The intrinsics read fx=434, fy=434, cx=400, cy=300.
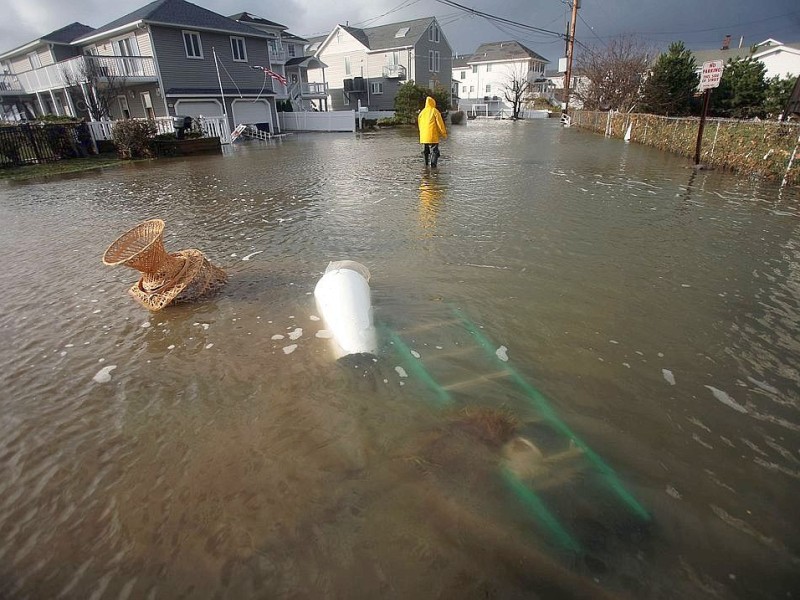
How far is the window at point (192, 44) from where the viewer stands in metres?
25.1

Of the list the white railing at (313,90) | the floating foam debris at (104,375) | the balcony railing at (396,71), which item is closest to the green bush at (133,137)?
the floating foam debris at (104,375)

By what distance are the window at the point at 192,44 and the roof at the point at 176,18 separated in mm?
620

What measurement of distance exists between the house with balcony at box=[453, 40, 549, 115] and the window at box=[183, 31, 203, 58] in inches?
1705

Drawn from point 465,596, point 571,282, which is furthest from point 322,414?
point 571,282

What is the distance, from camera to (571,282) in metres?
5.02

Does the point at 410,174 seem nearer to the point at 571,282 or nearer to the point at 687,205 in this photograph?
the point at 687,205

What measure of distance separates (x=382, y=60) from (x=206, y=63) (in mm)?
23712

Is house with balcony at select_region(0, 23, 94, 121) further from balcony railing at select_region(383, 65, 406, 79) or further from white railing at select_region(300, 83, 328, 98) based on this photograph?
balcony railing at select_region(383, 65, 406, 79)

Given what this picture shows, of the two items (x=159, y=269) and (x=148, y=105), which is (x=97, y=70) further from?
(x=159, y=269)

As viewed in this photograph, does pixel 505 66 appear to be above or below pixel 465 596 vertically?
above

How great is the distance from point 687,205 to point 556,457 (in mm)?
7890

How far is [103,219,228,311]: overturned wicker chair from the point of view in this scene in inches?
177

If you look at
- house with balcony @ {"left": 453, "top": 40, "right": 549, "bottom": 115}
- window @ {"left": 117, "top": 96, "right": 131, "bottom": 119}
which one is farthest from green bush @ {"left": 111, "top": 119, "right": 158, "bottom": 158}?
house with balcony @ {"left": 453, "top": 40, "right": 549, "bottom": 115}

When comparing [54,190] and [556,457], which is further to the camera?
[54,190]
